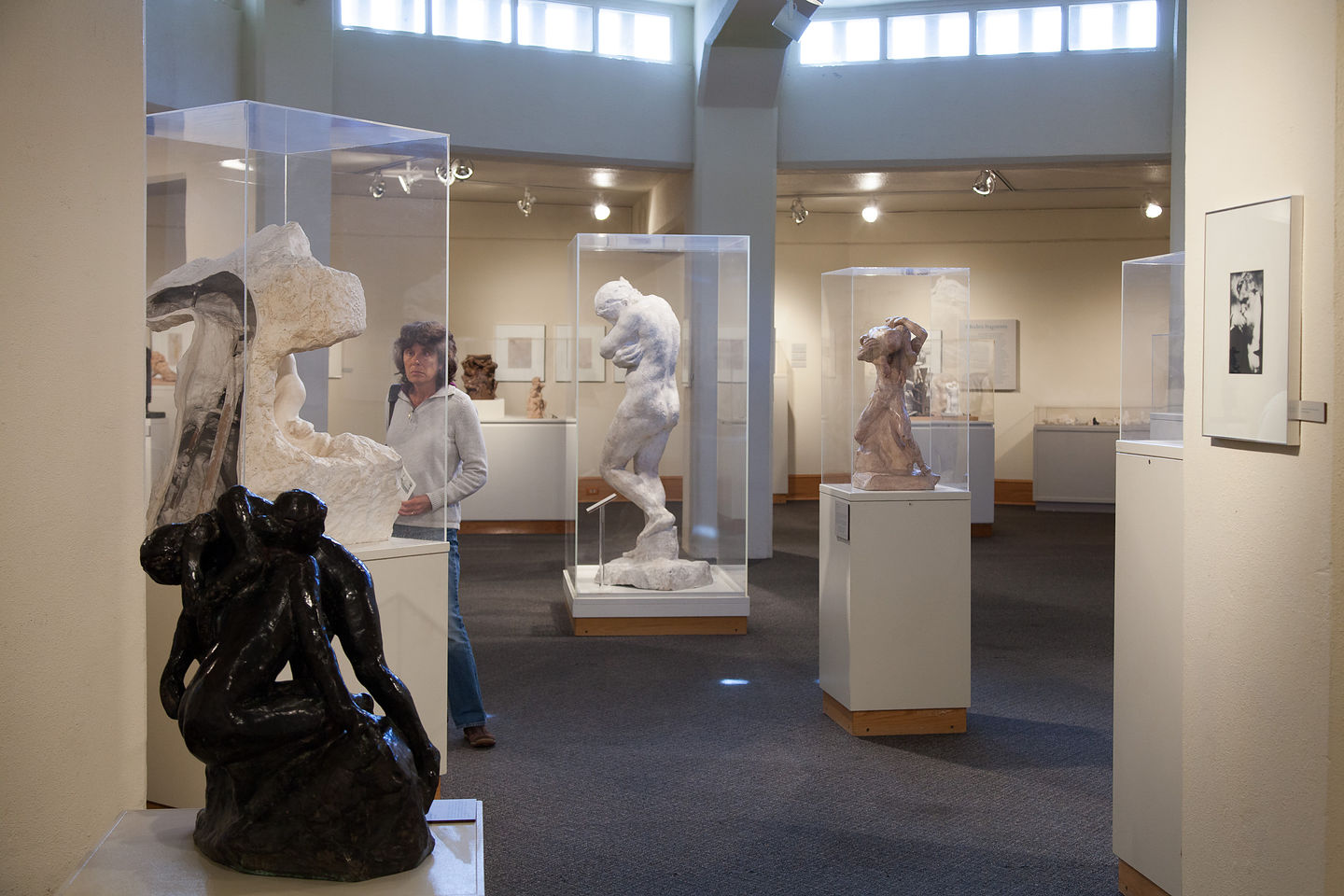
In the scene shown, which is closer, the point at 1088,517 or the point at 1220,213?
the point at 1220,213

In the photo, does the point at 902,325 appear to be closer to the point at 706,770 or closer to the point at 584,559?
the point at 706,770

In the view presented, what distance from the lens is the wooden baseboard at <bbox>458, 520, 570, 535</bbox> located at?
37.1 feet

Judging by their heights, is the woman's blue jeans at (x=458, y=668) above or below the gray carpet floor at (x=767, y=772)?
above

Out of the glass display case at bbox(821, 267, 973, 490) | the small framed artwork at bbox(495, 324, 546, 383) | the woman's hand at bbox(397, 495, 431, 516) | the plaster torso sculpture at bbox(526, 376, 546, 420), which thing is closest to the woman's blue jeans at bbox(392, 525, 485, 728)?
the woman's hand at bbox(397, 495, 431, 516)

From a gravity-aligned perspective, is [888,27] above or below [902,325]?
above

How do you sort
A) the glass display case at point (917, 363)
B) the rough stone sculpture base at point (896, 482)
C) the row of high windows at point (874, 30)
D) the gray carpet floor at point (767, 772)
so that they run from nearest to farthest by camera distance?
the gray carpet floor at point (767, 772) < the rough stone sculpture base at point (896, 482) < the glass display case at point (917, 363) < the row of high windows at point (874, 30)

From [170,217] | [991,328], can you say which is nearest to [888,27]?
[991,328]

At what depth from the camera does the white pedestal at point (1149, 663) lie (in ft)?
10.0

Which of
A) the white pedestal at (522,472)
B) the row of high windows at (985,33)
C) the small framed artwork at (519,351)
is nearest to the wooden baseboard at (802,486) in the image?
the small framed artwork at (519,351)

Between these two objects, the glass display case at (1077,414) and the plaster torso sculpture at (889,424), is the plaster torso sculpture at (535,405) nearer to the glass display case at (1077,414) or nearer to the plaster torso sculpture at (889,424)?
the glass display case at (1077,414)

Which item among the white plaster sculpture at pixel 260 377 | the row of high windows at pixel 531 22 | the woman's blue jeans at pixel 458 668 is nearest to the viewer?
the white plaster sculpture at pixel 260 377

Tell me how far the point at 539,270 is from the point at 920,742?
382 inches

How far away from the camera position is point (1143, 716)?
322 cm

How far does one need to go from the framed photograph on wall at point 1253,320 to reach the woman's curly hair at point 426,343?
2.19 m
